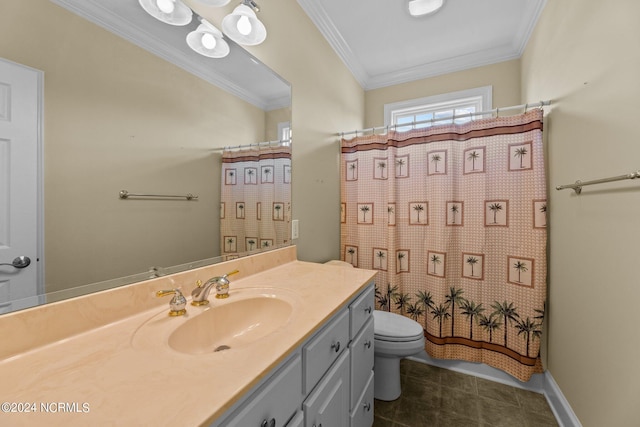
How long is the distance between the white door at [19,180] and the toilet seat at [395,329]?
154 centimetres

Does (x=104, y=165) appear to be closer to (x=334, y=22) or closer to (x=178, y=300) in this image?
(x=178, y=300)

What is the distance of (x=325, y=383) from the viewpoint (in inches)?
33.7

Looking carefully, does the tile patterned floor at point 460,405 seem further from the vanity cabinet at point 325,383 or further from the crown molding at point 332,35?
the crown molding at point 332,35

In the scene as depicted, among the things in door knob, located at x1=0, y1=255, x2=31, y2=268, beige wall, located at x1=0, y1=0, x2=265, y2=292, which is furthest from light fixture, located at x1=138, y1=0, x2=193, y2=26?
door knob, located at x1=0, y1=255, x2=31, y2=268

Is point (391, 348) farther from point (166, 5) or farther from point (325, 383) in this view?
point (166, 5)

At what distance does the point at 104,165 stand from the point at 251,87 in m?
0.81

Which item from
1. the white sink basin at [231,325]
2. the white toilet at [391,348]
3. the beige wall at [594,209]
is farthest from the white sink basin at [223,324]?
the beige wall at [594,209]

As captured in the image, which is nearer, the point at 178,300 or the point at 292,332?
the point at 292,332

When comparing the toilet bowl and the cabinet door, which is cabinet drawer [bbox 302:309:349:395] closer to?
the cabinet door

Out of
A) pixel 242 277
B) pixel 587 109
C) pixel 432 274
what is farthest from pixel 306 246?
pixel 587 109

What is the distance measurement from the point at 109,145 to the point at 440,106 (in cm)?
273

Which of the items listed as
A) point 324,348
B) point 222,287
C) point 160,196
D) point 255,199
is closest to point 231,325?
point 222,287

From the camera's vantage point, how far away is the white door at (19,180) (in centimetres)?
62

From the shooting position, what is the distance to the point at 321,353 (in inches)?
32.9
